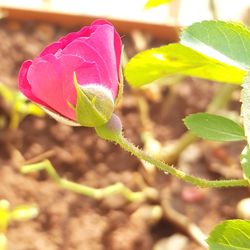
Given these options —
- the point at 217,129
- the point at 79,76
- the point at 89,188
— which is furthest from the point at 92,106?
the point at 89,188

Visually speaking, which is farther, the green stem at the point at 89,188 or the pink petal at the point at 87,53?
the green stem at the point at 89,188

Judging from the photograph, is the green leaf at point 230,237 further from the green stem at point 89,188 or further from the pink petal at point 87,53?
the green stem at point 89,188

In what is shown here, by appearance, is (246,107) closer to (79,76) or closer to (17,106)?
(79,76)

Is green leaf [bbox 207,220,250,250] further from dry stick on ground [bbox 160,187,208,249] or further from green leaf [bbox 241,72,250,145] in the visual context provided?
dry stick on ground [bbox 160,187,208,249]

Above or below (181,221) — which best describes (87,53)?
above

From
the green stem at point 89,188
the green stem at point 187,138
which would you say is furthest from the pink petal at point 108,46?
the green stem at point 187,138

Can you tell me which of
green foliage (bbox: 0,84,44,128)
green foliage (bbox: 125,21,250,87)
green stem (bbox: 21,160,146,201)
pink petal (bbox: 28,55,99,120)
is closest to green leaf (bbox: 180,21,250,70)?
green foliage (bbox: 125,21,250,87)
